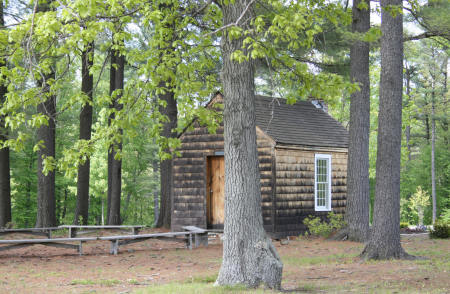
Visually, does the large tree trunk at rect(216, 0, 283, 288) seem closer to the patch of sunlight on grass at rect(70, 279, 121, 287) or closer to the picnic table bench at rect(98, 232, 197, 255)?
the patch of sunlight on grass at rect(70, 279, 121, 287)

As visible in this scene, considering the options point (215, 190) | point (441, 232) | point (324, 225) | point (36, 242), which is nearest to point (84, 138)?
point (215, 190)

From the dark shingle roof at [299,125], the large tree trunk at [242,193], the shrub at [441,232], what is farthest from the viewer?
the dark shingle roof at [299,125]

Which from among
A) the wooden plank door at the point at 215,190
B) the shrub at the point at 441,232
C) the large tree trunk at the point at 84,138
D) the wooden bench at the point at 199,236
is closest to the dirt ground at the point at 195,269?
the wooden bench at the point at 199,236

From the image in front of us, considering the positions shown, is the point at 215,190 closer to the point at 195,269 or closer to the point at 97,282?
the point at 195,269

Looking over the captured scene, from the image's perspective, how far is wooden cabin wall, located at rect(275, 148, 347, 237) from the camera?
55.2ft

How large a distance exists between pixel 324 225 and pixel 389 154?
5.87m

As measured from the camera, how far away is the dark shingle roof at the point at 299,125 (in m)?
17.5

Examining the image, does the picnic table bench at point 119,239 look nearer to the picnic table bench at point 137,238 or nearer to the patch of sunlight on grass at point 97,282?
the picnic table bench at point 137,238

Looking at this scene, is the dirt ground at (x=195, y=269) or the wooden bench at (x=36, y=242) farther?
the wooden bench at (x=36, y=242)

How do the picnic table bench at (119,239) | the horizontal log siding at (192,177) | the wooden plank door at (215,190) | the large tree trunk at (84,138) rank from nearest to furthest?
1. the picnic table bench at (119,239)
2. the horizontal log siding at (192,177)
3. the wooden plank door at (215,190)
4. the large tree trunk at (84,138)

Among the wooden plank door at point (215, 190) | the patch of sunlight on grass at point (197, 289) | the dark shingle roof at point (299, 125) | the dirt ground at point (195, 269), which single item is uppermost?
the dark shingle roof at point (299, 125)

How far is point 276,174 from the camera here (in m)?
16.7

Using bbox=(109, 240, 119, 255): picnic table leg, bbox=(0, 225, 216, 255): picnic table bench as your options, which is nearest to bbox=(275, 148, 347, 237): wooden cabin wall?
bbox=(0, 225, 216, 255): picnic table bench

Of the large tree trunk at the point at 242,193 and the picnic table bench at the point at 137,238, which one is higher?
the large tree trunk at the point at 242,193
